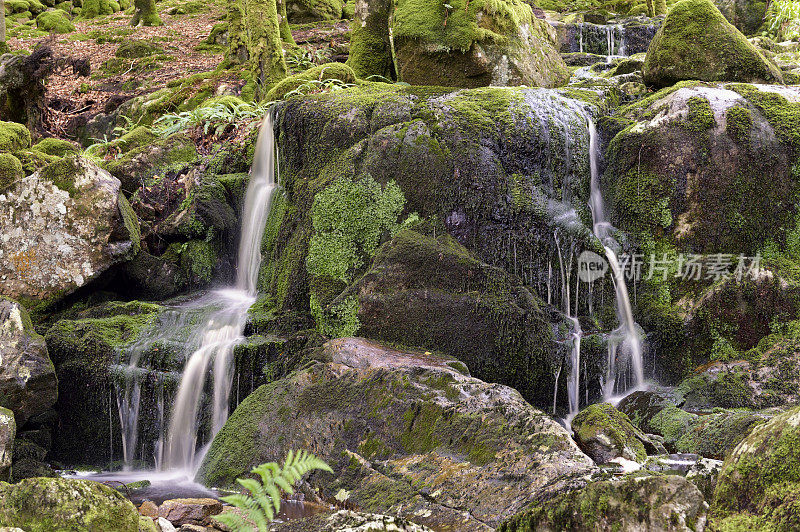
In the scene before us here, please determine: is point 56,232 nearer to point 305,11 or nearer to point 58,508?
point 58,508

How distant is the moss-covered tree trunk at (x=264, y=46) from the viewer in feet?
41.7

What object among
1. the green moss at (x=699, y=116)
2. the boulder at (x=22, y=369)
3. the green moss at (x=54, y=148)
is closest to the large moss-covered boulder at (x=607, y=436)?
the green moss at (x=699, y=116)

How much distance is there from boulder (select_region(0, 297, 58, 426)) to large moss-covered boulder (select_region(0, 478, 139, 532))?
3.20 metres

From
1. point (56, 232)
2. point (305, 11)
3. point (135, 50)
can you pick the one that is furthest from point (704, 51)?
point (135, 50)

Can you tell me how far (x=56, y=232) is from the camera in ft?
25.2

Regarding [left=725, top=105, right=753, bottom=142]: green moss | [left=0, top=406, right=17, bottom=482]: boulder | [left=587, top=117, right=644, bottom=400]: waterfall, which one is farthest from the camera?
[left=725, top=105, right=753, bottom=142]: green moss

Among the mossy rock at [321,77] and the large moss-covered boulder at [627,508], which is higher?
the mossy rock at [321,77]

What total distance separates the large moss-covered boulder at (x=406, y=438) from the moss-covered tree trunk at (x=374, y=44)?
21.6 feet

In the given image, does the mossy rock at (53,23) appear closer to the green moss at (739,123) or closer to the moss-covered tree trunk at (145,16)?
the moss-covered tree trunk at (145,16)

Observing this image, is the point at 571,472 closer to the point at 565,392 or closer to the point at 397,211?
the point at 565,392

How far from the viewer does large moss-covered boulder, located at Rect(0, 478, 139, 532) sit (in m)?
2.94

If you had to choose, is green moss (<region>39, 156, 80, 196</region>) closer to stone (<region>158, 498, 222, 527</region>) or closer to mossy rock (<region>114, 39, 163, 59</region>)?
stone (<region>158, 498, 222, 527</region>)

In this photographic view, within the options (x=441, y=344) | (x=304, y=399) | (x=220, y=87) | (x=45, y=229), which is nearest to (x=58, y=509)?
(x=304, y=399)

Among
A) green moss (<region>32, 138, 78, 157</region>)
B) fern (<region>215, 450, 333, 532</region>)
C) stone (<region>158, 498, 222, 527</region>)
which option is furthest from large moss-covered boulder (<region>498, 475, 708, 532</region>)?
green moss (<region>32, 138, 78, 157</region>)
